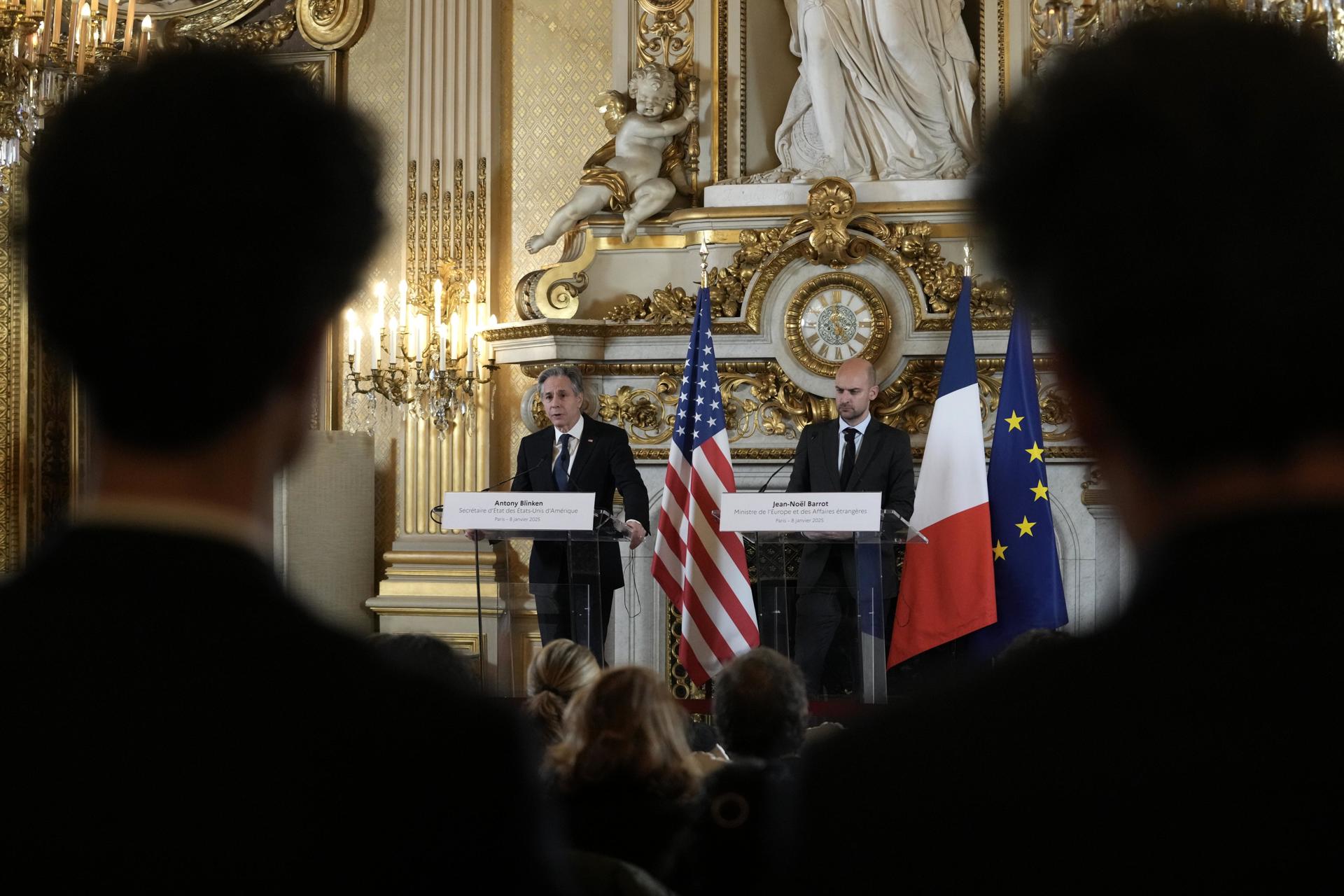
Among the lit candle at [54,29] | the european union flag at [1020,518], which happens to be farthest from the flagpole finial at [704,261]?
the lit candle at [54,29]

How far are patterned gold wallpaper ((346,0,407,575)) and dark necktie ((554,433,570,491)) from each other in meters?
2.01

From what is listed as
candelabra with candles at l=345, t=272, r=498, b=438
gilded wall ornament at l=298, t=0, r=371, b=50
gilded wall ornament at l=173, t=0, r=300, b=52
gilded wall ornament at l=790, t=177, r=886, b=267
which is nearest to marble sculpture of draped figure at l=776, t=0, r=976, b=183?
gilded wall ornament at l=790, t=177, r=886, b=267

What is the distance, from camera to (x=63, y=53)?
17.2 ft

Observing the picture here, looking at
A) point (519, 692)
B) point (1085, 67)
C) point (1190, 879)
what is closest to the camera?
point (1190, 879)

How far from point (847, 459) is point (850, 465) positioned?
0.03 metres

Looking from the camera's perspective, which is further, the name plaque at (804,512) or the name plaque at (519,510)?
the name plaque at (519,510)

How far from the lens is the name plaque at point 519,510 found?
5227 millimetres

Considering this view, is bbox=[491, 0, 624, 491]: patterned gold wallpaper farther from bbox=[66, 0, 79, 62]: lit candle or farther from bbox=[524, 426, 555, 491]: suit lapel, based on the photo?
bbox=[66, 0, 79, 62]: lit candle

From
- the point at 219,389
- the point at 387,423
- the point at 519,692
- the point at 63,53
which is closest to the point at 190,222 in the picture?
the point at 219,389

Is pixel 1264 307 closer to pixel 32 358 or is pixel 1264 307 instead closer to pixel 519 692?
pixel 519 692

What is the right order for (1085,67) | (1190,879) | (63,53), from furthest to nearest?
(63,53) → (1085,67) → (1190,879)

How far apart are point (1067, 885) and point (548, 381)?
5468 millimetres

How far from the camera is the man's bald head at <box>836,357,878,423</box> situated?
20.0 feet

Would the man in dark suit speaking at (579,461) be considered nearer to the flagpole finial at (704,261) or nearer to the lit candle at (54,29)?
the flagpole finial at (704,261)
